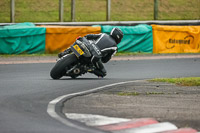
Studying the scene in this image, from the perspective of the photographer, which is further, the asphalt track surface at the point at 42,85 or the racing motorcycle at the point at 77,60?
the racing motorcycle at the point at 77,60

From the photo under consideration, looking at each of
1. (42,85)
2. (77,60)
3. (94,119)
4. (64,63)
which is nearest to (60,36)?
(77,60)

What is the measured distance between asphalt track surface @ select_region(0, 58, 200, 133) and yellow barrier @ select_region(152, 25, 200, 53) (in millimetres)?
2594

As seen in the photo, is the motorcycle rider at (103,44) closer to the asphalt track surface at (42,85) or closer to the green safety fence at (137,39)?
the asphalt track surface at (42,85)

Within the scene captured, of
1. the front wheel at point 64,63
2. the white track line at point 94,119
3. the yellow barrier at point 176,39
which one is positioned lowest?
the yellow barrier at point 176,39

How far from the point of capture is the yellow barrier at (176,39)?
23.3 meters

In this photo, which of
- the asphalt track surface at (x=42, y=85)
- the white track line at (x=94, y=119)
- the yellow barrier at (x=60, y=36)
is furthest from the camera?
the yellow barrier at (x=60, y=36)

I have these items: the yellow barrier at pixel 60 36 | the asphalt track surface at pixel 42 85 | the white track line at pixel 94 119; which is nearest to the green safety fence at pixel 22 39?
the yellow barrier at pixel 60 36

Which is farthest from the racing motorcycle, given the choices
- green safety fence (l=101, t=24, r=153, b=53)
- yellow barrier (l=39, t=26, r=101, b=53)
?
green safety fence (l=101, t=24, r=153, b=53)

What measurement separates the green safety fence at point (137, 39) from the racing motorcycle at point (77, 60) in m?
9.95

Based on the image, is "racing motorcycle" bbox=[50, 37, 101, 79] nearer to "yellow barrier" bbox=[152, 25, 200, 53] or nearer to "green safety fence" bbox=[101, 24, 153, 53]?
"green safety fence" bbox=[101, 24, 153, 53]

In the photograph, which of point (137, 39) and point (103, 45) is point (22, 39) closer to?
point (137, 39)

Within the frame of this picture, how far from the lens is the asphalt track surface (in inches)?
272

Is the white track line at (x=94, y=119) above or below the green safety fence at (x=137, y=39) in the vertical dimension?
above

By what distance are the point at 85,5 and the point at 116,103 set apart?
79.6ft
